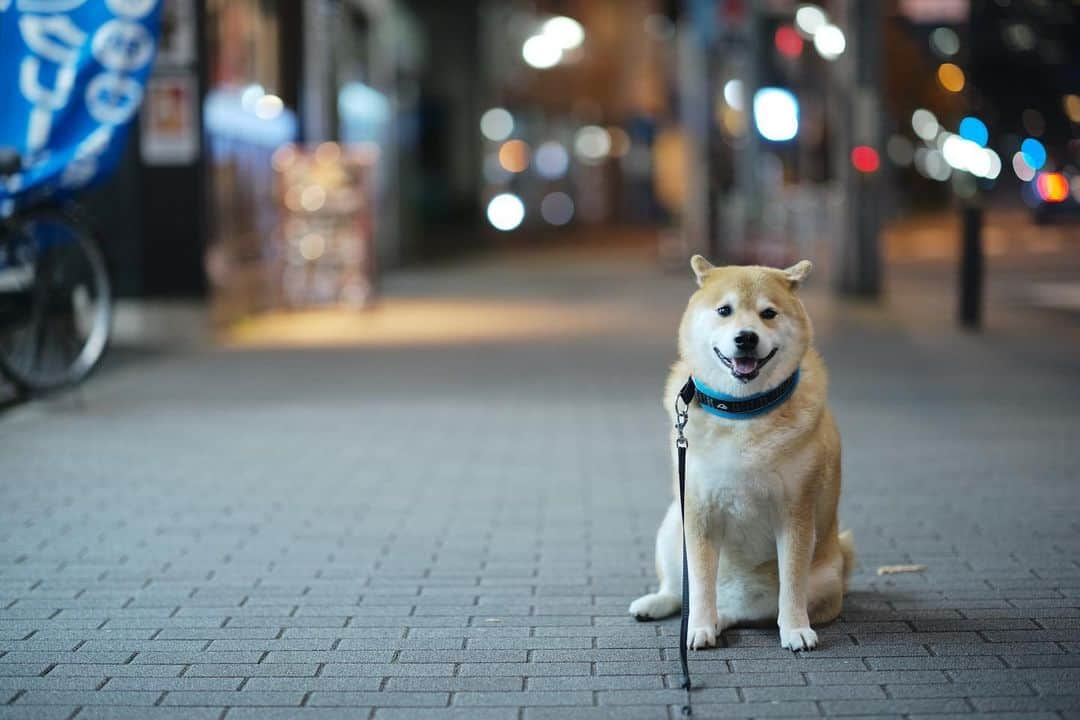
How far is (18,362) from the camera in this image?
35.5 ft

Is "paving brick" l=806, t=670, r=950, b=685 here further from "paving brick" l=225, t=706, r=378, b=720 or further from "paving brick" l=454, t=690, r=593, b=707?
"paving brick" l=225, t=706, r=378, b=720

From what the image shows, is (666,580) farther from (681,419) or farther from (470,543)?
(470,543)

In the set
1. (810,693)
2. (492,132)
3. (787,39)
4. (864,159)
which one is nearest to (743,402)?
(810,693)

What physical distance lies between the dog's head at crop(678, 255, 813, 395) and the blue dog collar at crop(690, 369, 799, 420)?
0.09 feet

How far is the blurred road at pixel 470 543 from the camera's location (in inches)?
183

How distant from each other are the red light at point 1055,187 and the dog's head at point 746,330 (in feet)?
42.8

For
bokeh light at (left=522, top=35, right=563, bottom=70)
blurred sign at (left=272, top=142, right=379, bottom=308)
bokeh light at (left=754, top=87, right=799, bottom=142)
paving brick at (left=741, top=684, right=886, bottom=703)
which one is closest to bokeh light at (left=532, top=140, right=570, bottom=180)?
bokeh light at (left=522, top=35, right=563, bottom=70)

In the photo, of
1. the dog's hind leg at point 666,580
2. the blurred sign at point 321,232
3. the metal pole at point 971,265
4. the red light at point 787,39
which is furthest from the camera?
the red light at point 787,39

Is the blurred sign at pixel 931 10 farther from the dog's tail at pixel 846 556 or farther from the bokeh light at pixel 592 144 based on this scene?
the bokeh light at pixel 592 144

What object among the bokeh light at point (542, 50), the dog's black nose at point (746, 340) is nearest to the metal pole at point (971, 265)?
the dog's black nose at point (746, 340)

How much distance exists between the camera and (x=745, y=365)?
4.70 meters

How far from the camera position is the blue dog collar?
15.9 feet

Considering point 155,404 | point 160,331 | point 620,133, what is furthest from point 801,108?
point 620,133

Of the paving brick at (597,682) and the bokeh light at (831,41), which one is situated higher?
the bokeh light at (831,41)
